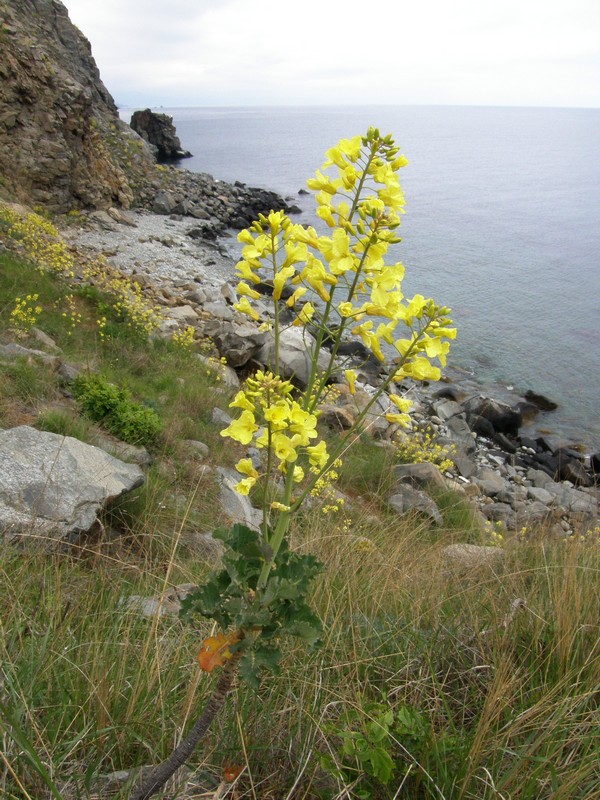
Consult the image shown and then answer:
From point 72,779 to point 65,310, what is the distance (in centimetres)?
810

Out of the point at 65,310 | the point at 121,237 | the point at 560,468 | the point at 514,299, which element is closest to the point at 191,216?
the point at 121,237

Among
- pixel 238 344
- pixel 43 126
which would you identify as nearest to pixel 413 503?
pixel 238 344

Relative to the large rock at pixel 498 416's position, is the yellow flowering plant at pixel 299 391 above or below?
above

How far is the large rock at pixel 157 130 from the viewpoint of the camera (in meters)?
49.9

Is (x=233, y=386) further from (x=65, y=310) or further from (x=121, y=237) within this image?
(x=121, y=237)

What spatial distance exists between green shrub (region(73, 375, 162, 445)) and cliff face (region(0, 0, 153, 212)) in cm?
1248

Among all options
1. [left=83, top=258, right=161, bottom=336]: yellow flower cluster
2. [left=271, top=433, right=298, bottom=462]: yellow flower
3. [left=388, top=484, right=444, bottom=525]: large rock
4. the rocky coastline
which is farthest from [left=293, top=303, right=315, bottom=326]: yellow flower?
[left=83, top=258, right=161, bottom=336]: yellow flower cluster

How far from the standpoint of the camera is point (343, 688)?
2297 millimetres

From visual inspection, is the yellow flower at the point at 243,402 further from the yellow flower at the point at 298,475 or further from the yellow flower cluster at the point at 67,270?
the yellow flower cluster at the point at 67,270

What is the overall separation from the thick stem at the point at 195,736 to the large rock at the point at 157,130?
53.5 metres

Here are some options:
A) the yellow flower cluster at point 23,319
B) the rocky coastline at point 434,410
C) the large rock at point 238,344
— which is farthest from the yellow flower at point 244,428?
the large rock at point 238,344

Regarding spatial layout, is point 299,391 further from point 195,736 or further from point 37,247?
point 37,247

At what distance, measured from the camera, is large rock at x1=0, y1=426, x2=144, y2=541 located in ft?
11.5

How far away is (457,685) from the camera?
2.43 meters
